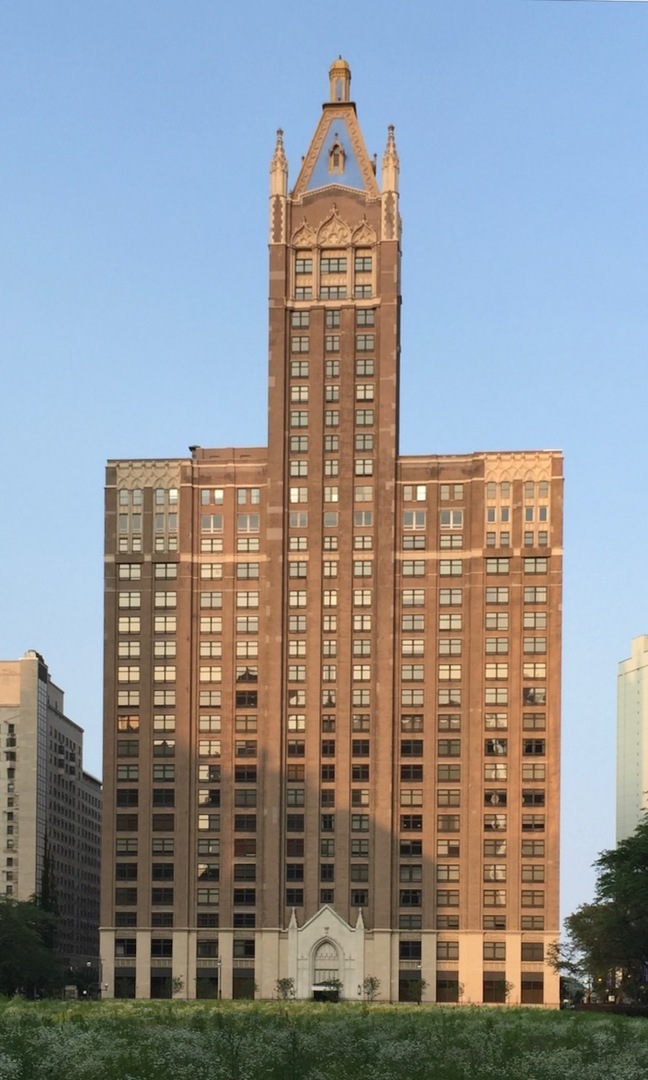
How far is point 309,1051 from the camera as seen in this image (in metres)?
63.7

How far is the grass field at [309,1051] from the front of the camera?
5697 cm

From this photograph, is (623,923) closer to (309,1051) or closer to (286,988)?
(286,988)

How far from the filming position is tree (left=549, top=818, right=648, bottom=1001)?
14950 centimetres

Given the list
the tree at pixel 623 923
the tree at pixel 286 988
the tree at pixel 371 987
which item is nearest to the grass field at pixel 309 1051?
the tree at pixel 623 923

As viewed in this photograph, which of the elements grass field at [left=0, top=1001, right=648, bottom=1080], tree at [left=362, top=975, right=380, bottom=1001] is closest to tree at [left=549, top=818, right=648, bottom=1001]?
tree at [left=362, top=975, right=380, bottom=1001]

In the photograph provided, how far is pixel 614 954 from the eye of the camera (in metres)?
170

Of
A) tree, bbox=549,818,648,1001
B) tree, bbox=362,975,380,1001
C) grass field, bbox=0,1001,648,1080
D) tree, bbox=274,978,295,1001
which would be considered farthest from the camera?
tree, bbox=362,975,380,1001

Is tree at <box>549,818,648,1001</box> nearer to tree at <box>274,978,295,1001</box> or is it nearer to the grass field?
tree at <box>274,978,295,1001</box>

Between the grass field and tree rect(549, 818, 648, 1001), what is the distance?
7090cm

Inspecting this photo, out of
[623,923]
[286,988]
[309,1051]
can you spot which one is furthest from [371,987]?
[309,1051]

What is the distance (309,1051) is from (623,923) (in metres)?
103

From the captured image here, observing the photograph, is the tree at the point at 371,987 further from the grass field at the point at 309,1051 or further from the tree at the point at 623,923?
the grass field at the point at 309,1051

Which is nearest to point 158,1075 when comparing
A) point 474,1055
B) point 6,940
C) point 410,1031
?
point 474,1055

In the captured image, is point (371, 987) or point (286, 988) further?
point (371, 987)
